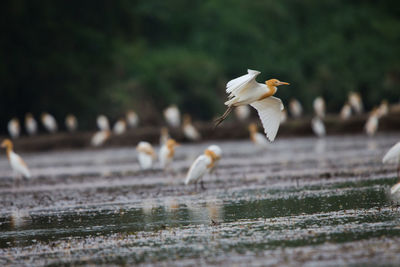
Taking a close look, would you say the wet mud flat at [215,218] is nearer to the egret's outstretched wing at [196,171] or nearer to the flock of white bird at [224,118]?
the egret's outstretched wing at [196,171]

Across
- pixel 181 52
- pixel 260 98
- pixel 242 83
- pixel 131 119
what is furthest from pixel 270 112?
pixel 181 52

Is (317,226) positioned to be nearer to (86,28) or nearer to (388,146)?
(388,146)

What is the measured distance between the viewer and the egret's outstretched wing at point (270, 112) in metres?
12.2

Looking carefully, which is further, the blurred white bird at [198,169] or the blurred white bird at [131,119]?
the blurred white bird at [131,119]

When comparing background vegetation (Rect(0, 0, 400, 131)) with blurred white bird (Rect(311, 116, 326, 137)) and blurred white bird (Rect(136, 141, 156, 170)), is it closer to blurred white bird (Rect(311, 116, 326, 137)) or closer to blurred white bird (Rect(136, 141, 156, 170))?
blurred white bird (Rect(311, 116, 326, 137))

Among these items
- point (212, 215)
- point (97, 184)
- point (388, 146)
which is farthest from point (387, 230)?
point (388, 146)

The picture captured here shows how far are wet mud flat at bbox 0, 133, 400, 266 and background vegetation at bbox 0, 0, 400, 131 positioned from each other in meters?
21.8

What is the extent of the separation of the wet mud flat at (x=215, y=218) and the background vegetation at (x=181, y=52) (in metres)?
21.8

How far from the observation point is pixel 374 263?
269 inches

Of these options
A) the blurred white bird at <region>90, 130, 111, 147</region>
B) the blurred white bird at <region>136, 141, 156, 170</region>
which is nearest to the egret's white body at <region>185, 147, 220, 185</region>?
the blurred white bird at <region>136, 141, 156, 170</region>

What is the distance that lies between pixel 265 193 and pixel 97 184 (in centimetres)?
559

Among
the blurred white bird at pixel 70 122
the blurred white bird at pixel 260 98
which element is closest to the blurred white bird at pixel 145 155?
the blurred white bird at pixel 260 98

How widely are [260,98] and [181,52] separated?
35.9 meters

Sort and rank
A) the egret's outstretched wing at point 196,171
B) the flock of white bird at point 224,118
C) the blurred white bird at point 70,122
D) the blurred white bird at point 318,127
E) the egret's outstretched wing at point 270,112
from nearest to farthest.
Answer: the flock of white bird at point 224,118 → the egret's outstretched wing at point 270,112 → the egret's outstretched wing at point 196,171 → the blurred white bird at point 318,127 → the blurred white bird at point 70,122
